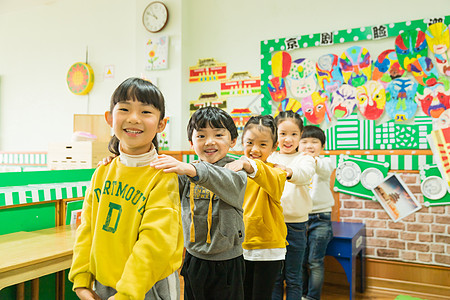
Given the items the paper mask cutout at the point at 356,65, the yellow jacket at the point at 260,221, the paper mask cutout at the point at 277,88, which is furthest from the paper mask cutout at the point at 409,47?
the yellow jacket at the point at 260,221

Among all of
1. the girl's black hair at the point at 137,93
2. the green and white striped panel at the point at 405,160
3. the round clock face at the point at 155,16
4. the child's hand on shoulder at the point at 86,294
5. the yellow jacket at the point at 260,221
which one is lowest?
the child's hand on shoulder at the point at 86,294

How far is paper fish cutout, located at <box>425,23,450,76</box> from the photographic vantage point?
2.74 m

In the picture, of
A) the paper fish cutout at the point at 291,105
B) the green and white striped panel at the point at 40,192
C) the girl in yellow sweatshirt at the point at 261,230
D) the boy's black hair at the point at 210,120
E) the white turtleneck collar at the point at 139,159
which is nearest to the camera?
the white turtleneck collar at the point at 139,159

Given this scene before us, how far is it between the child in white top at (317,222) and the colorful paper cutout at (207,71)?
1.33 meters

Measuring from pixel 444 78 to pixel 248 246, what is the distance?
2.13 metres

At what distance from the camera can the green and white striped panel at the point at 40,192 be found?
1866 millimetres

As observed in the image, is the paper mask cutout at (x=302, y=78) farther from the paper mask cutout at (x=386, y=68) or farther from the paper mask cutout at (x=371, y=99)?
the paper mask cutout at (x=386, y=68)

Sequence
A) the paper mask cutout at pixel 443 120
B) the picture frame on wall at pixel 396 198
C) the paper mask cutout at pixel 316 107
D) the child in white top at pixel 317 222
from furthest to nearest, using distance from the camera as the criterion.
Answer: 1. the paper mask cutout at pixel 316 107
2. the picture frame on wall at pixel 396 198
3. the paper mask cutout at pixel 443 120
4. the child in white top at pixel 317 222

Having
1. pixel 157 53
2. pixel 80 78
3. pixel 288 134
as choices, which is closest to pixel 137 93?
pixel 288 134

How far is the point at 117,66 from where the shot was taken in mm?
4277

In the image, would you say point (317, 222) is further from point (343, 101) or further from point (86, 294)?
point (86, 294)

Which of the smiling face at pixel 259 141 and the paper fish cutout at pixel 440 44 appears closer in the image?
the smiling face at pixel 259 141

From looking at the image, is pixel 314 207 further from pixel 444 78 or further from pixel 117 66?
pixel 117 66

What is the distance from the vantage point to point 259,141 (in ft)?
5.61
